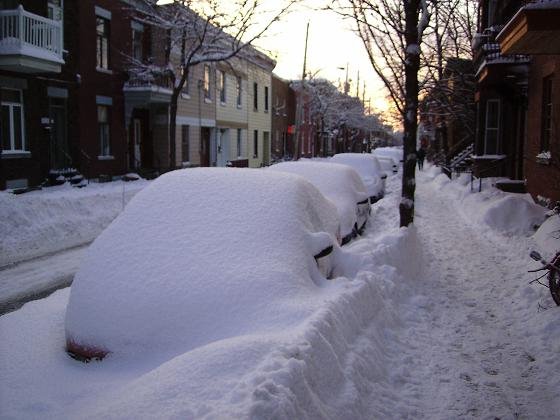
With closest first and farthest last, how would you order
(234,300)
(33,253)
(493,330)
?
(234,300) < (493,330) < (33,253)

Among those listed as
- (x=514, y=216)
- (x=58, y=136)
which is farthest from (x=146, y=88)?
(x=514, y=216)

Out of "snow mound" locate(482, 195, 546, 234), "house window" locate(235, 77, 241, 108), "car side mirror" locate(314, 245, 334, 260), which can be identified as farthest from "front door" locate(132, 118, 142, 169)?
"car side mirror" locate(314, 245, 334, 260)

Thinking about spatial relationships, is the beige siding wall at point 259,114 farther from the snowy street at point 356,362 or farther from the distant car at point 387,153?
the snowy street at point 356,362

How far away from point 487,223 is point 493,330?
7.17 m

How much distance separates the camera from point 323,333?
3.96 meters

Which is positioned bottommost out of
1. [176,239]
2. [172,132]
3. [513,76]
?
[176,239]

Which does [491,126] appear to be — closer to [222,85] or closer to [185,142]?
[185,142]

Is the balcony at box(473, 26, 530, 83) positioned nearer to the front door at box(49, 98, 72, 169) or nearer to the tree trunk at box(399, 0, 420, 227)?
the tree trunk at box(399, 0, 420, 227)

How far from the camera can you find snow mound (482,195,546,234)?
12039 mm

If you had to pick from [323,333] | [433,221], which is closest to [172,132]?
[433,221]

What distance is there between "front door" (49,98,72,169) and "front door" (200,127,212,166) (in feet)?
38.9

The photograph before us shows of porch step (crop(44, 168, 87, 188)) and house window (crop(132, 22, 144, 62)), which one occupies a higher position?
house window (crop(132, 22, 144, 62))

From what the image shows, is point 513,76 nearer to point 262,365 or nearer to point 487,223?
point 487,223

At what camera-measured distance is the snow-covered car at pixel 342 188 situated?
32.7 ft
